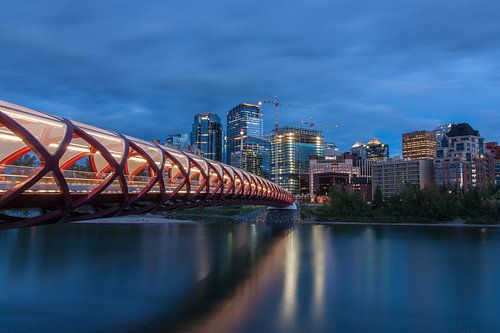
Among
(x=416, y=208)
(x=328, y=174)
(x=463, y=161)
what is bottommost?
(x=416, y=208)

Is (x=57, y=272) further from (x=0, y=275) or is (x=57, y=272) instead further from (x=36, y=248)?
(x=36, y=248)

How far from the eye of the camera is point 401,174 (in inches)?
5217

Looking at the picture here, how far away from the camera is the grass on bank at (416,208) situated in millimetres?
76688

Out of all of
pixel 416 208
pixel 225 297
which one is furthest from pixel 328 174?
pixel 225 297

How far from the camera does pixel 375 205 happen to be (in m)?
86.0

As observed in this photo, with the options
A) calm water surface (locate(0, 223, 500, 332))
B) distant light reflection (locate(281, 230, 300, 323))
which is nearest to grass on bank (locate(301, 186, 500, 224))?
calm water surface (locate(0, 223, 500, 332))

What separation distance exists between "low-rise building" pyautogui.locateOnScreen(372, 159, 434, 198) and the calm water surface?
87475mm

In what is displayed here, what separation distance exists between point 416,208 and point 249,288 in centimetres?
6226

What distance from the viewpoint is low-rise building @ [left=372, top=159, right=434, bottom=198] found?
12925 cm

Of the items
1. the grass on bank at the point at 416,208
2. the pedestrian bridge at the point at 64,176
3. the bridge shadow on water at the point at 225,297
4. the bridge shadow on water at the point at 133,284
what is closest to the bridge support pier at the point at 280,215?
the grass on bank at the point at 416,208

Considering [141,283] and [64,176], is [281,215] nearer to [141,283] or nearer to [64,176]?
[141,283]

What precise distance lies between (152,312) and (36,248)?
26992mm

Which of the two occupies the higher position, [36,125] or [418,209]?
[36,125]

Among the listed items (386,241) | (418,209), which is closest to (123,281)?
(386,241)
